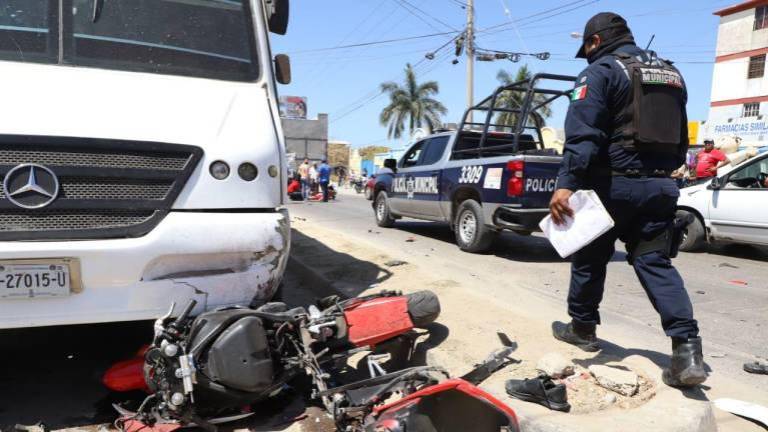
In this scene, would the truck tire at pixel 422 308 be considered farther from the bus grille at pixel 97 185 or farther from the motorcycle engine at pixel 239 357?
the bus grille at pixel 97 185

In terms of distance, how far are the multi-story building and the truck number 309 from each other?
28042mm

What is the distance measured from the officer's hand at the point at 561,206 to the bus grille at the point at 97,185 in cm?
193

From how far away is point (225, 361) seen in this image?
2.41m

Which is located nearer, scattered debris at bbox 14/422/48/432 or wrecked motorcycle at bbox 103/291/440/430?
wrecked motorcycle at bbox 103/291/440/430

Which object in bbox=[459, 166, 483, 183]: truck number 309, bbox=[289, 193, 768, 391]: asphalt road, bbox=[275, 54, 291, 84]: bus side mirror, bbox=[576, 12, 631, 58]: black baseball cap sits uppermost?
bbox=[576, 12, 631, 58]: black baseball cap

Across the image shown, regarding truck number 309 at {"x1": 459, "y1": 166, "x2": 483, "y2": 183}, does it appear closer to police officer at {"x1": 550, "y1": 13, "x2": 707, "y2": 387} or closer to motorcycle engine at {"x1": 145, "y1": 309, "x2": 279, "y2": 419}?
police officer at {"x1": 550, "y1": 13, "x2": 707, "y2": 387}

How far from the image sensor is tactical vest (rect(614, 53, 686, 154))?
8.77ft

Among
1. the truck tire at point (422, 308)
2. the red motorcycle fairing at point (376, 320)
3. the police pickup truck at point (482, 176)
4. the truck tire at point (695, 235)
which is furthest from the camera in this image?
the truck tire at point (695, 235)

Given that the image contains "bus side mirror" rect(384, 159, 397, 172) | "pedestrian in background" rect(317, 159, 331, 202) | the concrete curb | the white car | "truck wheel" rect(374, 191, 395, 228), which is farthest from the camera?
"pedestrian in background" rect(317, 159, 331, 202)

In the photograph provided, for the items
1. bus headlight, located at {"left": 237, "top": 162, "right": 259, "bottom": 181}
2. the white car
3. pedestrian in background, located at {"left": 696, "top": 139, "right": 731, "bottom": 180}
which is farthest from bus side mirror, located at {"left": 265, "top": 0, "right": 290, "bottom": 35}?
pedestrian in background, located at {"left": 696, "top": 139, "right": 731, "bottom": 180}

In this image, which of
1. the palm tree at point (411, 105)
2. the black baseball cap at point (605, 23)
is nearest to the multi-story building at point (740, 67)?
the palm tree at point (411, 105)

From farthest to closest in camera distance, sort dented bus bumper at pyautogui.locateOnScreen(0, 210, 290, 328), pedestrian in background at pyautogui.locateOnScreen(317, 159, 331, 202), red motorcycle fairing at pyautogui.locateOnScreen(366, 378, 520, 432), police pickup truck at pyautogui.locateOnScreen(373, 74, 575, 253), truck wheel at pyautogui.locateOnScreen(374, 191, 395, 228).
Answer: pedestrian in background at pyautogui.locateOnScreen(317, 159, 331, 202) < truck wheel at pyautogui.locateOnScreen(374, 191, 395, 228) < police pickup truck at pyautogui.locateOnScreen(373, 74, 575, 253) < dented bus bumper at pyautogui.locateOnScreen(0, 210, 290, 328) < red motorcycle fairing at pyautogui.locateOnScreen(366, 378, 520, 432)

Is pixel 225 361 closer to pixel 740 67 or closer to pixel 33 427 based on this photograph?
pixel 33 427

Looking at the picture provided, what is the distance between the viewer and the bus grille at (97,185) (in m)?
2.42
